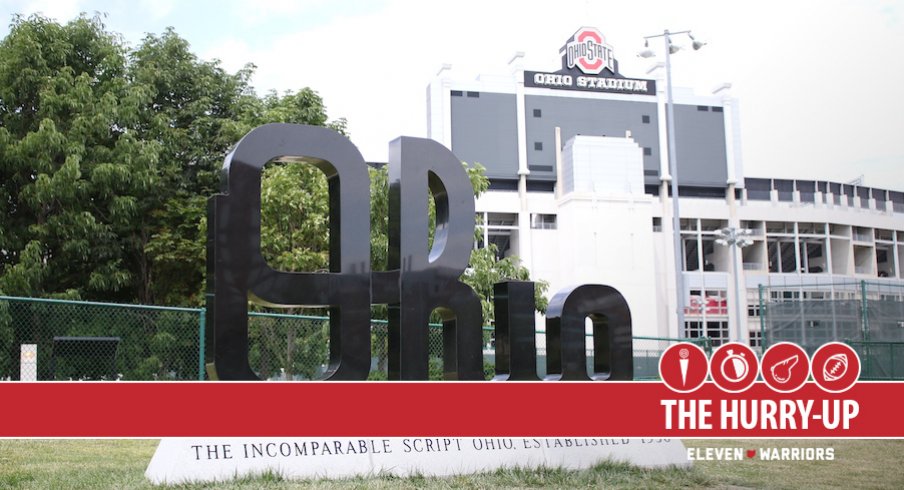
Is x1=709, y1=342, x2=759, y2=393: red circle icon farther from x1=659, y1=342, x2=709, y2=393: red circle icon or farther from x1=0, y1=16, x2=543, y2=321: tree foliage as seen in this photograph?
x1=0, y1=16, x2=543, y2=321: tree foliage

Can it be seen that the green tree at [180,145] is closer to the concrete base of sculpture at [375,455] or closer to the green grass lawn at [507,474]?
the green grass lawn at [507,474]

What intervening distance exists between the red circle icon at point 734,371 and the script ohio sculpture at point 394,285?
4.50ft

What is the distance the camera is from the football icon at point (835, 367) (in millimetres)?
8523

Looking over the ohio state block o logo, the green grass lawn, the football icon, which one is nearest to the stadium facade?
the ohio state block o logo

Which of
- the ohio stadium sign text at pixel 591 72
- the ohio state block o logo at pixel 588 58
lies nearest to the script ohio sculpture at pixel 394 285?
the ohio stadium sign text at pixel 591 72

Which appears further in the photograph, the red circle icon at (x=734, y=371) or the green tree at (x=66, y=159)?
the green tree at (x=66, y=159)

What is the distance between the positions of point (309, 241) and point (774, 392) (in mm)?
13349

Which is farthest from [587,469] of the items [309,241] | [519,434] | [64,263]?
[64,263]

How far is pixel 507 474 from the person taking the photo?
862 centimetres

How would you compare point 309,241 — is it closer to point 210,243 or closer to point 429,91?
point 210,243

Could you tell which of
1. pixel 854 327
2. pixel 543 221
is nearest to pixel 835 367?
pixel 854 327

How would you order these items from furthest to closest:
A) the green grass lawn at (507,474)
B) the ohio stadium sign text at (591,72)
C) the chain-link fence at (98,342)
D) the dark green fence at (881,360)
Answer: the ohio stadium sign text at (591,72), the dark green fence at (881,360), the chain-link fence at (98,342), the green grass lawn at (507,474)

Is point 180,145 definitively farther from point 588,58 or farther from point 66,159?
point 588,58

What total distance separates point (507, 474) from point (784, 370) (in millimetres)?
2861
